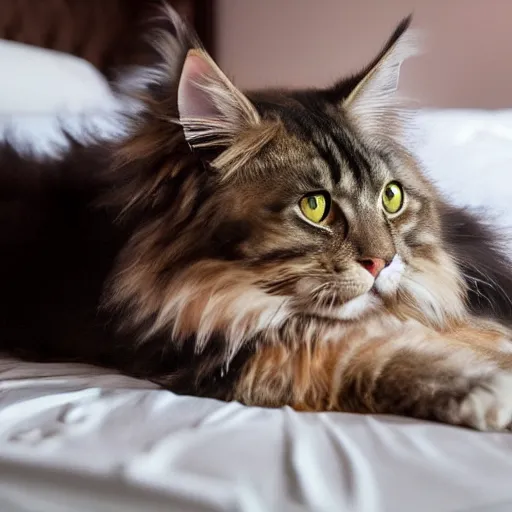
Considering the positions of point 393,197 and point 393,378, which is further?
point 393,197

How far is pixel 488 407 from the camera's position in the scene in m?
0.93

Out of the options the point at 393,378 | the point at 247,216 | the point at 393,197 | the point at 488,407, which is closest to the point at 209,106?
the point at 247,216

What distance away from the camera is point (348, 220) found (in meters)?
1.10

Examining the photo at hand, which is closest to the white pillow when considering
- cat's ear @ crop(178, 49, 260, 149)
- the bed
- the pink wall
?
the pink wall

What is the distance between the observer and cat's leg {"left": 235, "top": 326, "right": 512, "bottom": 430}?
95 cm

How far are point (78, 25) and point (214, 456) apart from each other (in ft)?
8.04

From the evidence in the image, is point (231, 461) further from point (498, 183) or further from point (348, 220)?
point (498, 183)

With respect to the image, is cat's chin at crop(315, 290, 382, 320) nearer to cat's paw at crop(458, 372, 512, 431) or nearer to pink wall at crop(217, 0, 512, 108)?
cat's paw at crop(458, 372, 512, 431)

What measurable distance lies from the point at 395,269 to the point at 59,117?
1.13 m

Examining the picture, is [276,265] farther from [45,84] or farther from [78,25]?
[78,25]

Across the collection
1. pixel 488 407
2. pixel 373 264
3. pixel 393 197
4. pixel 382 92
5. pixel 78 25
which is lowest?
pixel 488 407

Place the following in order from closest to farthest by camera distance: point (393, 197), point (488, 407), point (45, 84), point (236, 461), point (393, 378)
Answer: point (236, 461) → point (488, 407) → point (393, 378) → point (393, 197) → point (45, 84)

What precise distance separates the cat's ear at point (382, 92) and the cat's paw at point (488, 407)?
53cm

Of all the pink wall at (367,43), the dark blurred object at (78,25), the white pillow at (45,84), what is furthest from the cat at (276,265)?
the pink wall at (367,43)
